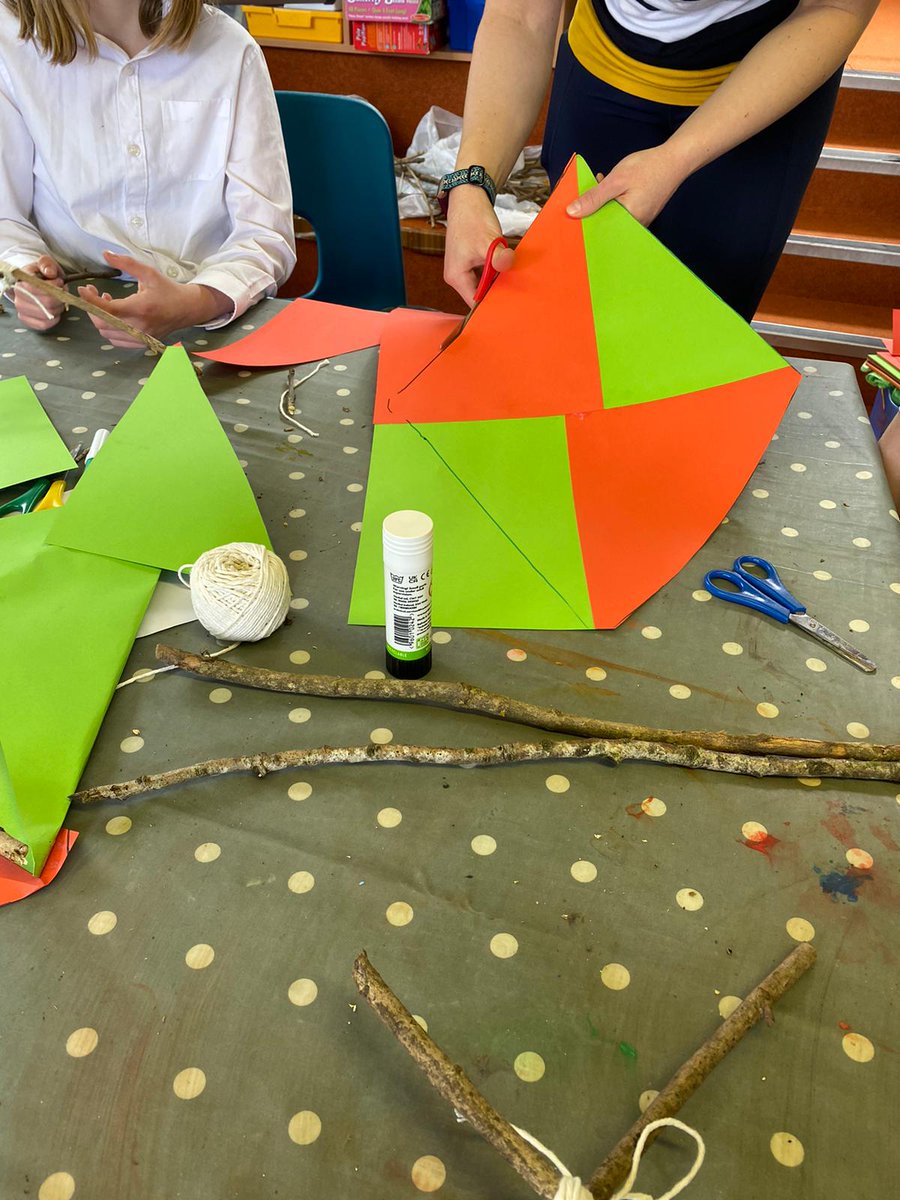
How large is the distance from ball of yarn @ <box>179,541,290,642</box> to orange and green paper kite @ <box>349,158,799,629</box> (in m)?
0.10

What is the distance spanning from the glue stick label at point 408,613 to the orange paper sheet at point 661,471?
0.56ft

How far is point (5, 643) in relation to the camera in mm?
592

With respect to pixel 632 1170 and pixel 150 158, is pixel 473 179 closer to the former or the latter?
pixel 150 158

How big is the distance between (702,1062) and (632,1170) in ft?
0.22

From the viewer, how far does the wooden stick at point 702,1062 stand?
1.14 ft

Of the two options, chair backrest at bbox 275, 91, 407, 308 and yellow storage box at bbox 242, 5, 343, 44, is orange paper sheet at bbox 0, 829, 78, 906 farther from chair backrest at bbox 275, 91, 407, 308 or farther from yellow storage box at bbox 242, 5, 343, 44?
yellow storage box at bbox 242, 5, 343, 44

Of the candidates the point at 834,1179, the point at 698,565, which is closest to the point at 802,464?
the point at 698,565

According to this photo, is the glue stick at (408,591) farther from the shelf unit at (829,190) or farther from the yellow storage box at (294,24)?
the yellow storage box at (294,24)

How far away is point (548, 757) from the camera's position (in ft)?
1.75

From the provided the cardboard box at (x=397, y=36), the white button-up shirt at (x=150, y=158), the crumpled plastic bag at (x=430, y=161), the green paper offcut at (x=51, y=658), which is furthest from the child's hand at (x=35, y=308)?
the cardboard box at (x=397, y=36)

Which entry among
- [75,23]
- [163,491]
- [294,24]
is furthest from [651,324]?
[294,24]

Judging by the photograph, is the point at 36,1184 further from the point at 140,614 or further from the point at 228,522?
the point at 228,522

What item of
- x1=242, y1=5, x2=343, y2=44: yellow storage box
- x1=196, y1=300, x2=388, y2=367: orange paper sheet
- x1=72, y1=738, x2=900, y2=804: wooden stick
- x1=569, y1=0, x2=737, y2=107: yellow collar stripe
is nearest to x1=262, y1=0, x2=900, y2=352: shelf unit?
x1=242, y1=5, x2=343, y2=44: yellow storage box

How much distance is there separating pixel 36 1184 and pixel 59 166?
1.23 m
